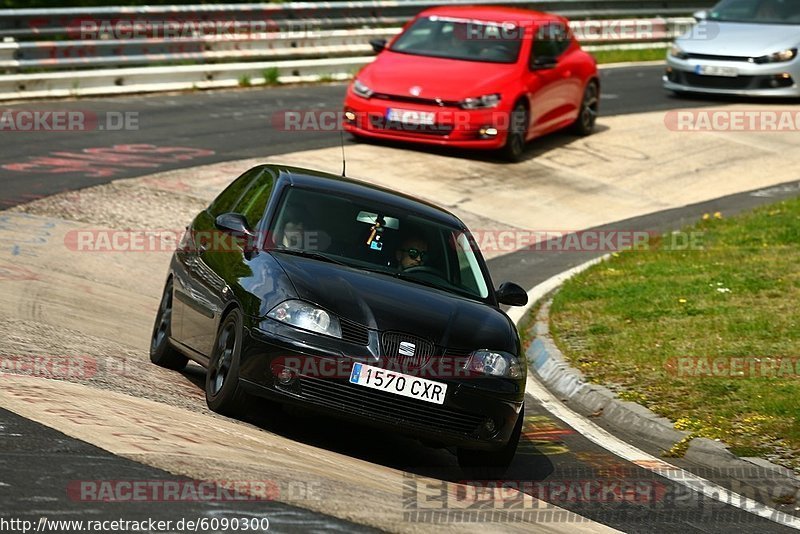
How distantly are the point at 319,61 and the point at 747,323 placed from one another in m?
13.8

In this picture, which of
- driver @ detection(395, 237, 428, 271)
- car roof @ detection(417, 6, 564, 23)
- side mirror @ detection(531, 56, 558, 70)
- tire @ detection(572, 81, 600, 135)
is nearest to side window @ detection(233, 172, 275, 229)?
driver @ detection(395, 237, 428, 271)

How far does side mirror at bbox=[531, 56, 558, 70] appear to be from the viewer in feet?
61.1

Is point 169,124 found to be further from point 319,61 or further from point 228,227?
point 228,227

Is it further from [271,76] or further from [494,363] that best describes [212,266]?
[271,76]

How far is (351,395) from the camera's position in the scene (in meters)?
7.32

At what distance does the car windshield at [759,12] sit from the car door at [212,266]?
52.4 ft

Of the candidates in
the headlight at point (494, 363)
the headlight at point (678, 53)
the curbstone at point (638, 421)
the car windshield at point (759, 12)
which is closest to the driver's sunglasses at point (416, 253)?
the headlight at point (494, 363)

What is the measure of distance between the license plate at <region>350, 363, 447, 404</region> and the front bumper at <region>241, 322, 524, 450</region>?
0.09 ft

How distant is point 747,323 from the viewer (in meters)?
11.1

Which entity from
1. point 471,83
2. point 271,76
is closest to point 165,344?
point 471,83

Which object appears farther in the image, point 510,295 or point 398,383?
point 510,295

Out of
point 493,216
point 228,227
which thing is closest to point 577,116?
point 493,216

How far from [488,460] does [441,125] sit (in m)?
10.1

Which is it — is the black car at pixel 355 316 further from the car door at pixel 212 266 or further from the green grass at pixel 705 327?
the green grass at pixel 705 327
